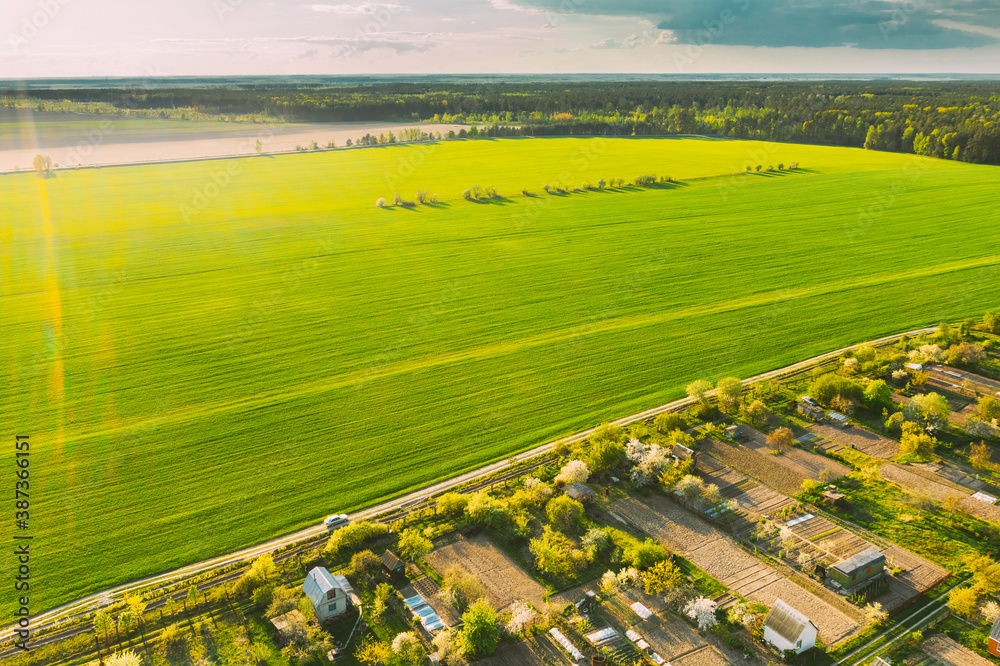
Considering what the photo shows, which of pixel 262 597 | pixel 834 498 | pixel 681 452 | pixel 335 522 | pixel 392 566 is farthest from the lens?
pixel 681 452

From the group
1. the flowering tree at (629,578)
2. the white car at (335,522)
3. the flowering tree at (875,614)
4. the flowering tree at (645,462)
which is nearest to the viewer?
the flowering tree at (875,614)

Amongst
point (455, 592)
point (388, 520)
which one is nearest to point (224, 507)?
point (388, 520)

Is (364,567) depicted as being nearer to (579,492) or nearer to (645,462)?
(579,492)

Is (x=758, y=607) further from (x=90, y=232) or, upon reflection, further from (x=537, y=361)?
(x=90, y=232)

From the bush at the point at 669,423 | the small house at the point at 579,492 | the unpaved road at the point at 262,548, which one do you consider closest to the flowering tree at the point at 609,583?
the small house at the point at 579,492

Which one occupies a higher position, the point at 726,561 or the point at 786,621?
the point at 786,621

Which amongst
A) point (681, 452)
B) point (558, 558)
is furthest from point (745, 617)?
point (681, 452)

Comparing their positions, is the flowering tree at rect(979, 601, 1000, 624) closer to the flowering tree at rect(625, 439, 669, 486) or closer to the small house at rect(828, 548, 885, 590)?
the small house at rect(828, 548, 885, 590)

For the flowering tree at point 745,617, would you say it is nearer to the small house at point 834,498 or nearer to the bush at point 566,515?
the bush at point 566,515
